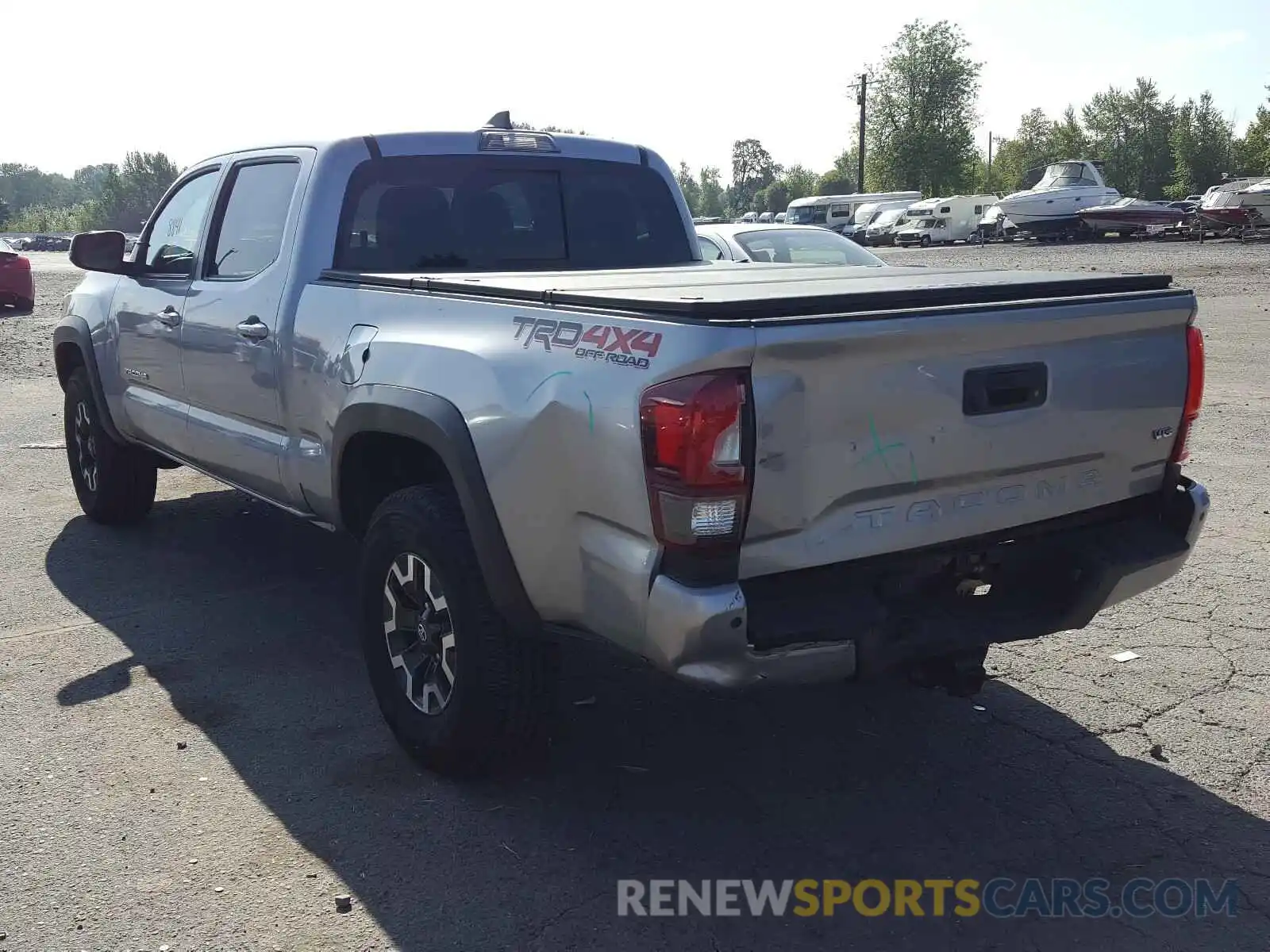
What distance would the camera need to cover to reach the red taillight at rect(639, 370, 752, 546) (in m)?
2.73

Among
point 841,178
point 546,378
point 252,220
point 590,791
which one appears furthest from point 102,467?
point 841,178

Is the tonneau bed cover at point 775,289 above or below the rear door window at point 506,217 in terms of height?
below

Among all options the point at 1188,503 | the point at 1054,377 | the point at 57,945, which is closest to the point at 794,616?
the point at 1054,377

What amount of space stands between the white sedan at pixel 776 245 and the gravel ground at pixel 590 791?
262 inches

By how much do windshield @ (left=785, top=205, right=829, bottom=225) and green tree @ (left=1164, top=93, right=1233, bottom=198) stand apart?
36.3 m

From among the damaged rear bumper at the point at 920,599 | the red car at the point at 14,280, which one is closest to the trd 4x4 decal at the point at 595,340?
the damaged rear bumper at the point at 920,599

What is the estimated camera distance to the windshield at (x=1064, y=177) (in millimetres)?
38094

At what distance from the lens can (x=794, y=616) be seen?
290 cm

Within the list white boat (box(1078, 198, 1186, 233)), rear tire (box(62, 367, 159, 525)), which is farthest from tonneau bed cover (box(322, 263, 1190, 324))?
white boat (box(1078, 198, 1186, 233))

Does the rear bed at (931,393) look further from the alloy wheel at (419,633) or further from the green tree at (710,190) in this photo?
the green tree at (710,190)

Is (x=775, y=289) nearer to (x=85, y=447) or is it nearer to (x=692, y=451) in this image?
(x=692, y=451)

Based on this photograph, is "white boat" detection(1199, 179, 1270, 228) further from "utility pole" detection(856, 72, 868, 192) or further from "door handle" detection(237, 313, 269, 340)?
"utility pole" detection(856, 72, 868, 192)

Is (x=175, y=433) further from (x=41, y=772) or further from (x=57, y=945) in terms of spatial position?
(x=57, y=945)

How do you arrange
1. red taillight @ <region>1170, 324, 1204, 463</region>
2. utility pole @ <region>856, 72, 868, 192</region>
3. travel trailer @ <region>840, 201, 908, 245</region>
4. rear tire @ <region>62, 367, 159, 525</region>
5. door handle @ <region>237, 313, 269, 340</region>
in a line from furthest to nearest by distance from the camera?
1. utility pole @ <region>856, 72, 868, 192</region>
2. travel trailer @ <region>840, 201, 908, 245</region>
3. rear tire @ <region>62, 367, 159, 525</region>
4. door handle @ <region>237, 313, 269, 340</region>
5. red taillight @ <region>1170, 324, 1204, 463</region>
